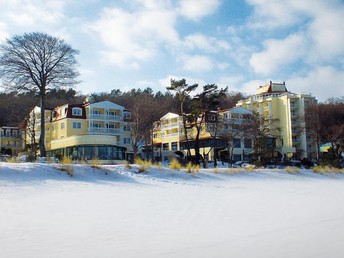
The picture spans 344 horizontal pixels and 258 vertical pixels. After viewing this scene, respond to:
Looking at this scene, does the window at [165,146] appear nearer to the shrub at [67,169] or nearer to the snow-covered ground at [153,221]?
the shrub at [67,169]

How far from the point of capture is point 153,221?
9117mm

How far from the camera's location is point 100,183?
16.7m

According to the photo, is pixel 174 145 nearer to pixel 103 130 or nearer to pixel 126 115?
pixel 126 115

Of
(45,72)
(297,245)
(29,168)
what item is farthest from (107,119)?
(297,245)

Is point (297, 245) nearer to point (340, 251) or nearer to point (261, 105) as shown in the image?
point (340, 251)

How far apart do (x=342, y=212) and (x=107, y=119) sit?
59689 mm

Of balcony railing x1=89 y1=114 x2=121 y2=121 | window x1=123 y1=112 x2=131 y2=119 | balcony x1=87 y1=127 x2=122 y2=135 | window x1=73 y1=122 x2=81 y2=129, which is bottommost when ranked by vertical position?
balcony x1=87 y1=127 x2=122 y2=135

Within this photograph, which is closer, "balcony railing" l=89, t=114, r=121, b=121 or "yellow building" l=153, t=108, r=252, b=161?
"yellow building" l=153, t=108, r=252, b=161

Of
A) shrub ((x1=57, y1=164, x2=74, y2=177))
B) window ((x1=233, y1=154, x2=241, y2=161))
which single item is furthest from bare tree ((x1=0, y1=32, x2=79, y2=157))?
window ((x1=233, y1=154, x2=241, y2=161))

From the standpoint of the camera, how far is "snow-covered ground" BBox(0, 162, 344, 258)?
649cm

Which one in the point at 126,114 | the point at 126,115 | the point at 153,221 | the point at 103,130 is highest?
the point at 126,114

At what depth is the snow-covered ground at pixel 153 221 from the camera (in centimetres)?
649

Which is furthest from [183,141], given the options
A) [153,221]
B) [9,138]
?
[153,221]

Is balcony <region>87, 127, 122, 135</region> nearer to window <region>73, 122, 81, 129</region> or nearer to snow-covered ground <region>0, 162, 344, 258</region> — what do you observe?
window <region>73, 122, 81, 129</region>
